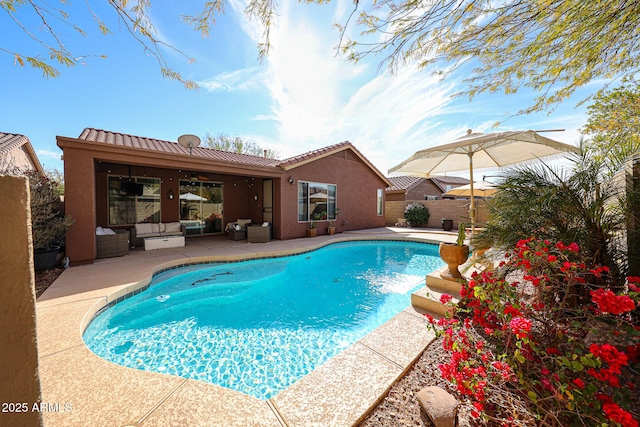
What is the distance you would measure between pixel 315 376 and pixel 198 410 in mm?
954

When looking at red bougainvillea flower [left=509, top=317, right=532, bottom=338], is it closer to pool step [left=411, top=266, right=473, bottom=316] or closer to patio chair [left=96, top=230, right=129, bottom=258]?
pool step [left=411, top=266, right=473, bottom=316]

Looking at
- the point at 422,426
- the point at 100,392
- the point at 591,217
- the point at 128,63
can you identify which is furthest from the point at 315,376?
the point at 128,63

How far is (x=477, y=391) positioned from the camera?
1.62 meters

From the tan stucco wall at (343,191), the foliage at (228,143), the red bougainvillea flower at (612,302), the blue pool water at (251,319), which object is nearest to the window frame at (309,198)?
the tan stucco wall at (343,191)

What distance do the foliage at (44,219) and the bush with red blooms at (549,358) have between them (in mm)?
7584

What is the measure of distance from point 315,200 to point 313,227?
1.27m

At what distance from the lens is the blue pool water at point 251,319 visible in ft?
9.17

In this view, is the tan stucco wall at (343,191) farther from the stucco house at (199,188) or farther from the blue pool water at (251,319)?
the blue pool water at (251,319)

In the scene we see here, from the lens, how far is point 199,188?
10641mm

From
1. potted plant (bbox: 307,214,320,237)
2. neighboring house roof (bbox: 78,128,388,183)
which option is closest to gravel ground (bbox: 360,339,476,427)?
neighboring house roof (bbox: 78,128,388,183)

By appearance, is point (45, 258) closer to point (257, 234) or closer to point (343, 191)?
A: point (257, 234)

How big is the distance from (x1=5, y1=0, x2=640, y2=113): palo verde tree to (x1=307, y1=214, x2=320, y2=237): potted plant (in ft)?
24.8

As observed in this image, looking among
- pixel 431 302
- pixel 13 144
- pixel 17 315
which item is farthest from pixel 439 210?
pixel 13 144

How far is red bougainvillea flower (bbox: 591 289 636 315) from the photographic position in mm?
1292
